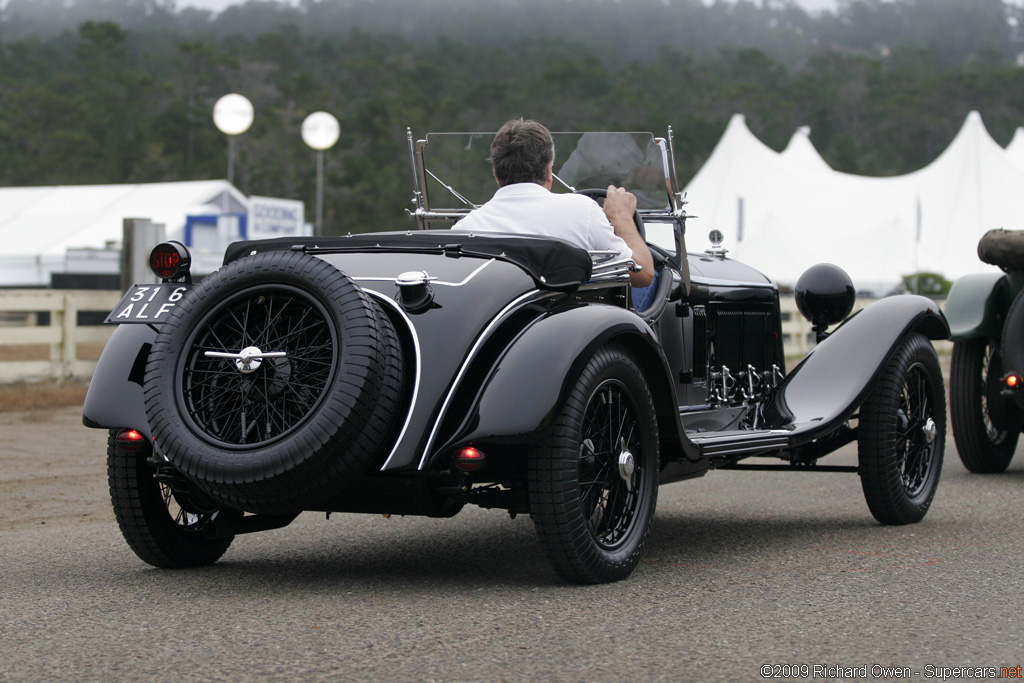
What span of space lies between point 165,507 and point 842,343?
3179 mm

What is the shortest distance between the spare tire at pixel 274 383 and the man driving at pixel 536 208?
0.89m

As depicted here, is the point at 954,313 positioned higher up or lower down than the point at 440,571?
higher up

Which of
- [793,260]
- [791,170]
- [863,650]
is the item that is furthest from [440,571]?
[791,170]

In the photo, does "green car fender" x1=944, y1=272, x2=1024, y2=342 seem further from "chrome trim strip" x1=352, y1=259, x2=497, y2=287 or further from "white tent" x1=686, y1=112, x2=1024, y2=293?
"white tent" x1=686, y1=112, x2=1024, y2=293

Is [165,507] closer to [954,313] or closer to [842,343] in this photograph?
[842,343]

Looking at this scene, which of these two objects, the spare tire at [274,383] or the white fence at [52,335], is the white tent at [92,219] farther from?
the spare tire at [274,383]

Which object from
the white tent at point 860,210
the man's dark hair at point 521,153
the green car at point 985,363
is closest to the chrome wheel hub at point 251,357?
the man's dark hair at point 521,153

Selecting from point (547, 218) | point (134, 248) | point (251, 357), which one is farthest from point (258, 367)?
point (134, 248)

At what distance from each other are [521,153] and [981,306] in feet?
14.1

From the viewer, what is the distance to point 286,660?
299 cm

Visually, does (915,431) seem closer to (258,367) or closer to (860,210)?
(258,367)

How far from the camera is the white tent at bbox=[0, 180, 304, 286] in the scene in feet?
109

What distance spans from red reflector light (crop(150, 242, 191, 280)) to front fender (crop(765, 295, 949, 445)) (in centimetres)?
262

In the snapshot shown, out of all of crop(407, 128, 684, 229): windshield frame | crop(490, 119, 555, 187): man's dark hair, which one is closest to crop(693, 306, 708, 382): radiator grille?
crop(407, 128, 684, 229): windshield frame
